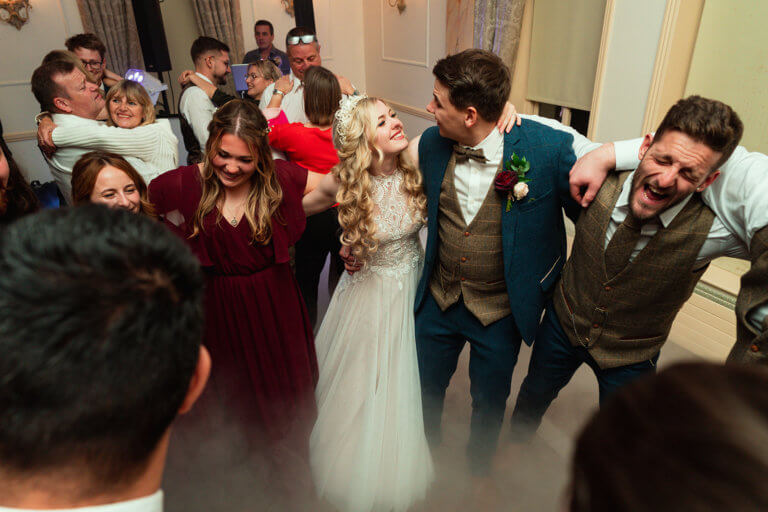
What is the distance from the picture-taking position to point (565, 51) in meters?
3.69

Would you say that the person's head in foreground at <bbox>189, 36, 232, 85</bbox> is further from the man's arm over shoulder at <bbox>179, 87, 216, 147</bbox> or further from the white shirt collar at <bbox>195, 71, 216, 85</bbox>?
the man's arm over shoulder at <bbox>179, 87, 216, 147</bbox>

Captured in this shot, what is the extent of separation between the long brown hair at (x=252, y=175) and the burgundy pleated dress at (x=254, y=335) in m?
0.03

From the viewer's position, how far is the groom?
158 cm

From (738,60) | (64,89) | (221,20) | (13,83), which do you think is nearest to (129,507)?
(64,89)

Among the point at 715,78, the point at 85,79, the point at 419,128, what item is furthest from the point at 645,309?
the point at 419,128

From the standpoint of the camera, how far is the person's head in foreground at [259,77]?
392 cm

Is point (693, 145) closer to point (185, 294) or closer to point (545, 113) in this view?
point (185, 294)

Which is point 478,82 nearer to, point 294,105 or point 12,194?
point 12,194

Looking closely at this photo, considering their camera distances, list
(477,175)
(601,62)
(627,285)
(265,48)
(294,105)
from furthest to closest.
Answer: (265,48), (294,105), (601,62), (477,175), (627,285)

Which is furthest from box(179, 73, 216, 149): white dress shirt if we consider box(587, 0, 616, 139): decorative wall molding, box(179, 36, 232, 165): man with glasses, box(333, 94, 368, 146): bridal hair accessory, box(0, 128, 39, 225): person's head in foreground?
box(587, 0, 616, 139): decorative wall molding

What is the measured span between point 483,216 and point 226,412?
1320 mm

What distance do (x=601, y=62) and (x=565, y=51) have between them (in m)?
0.59

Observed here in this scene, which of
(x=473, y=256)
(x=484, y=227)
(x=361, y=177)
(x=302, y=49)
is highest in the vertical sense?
(x=302, y=49)

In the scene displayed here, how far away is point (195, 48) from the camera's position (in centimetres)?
368
